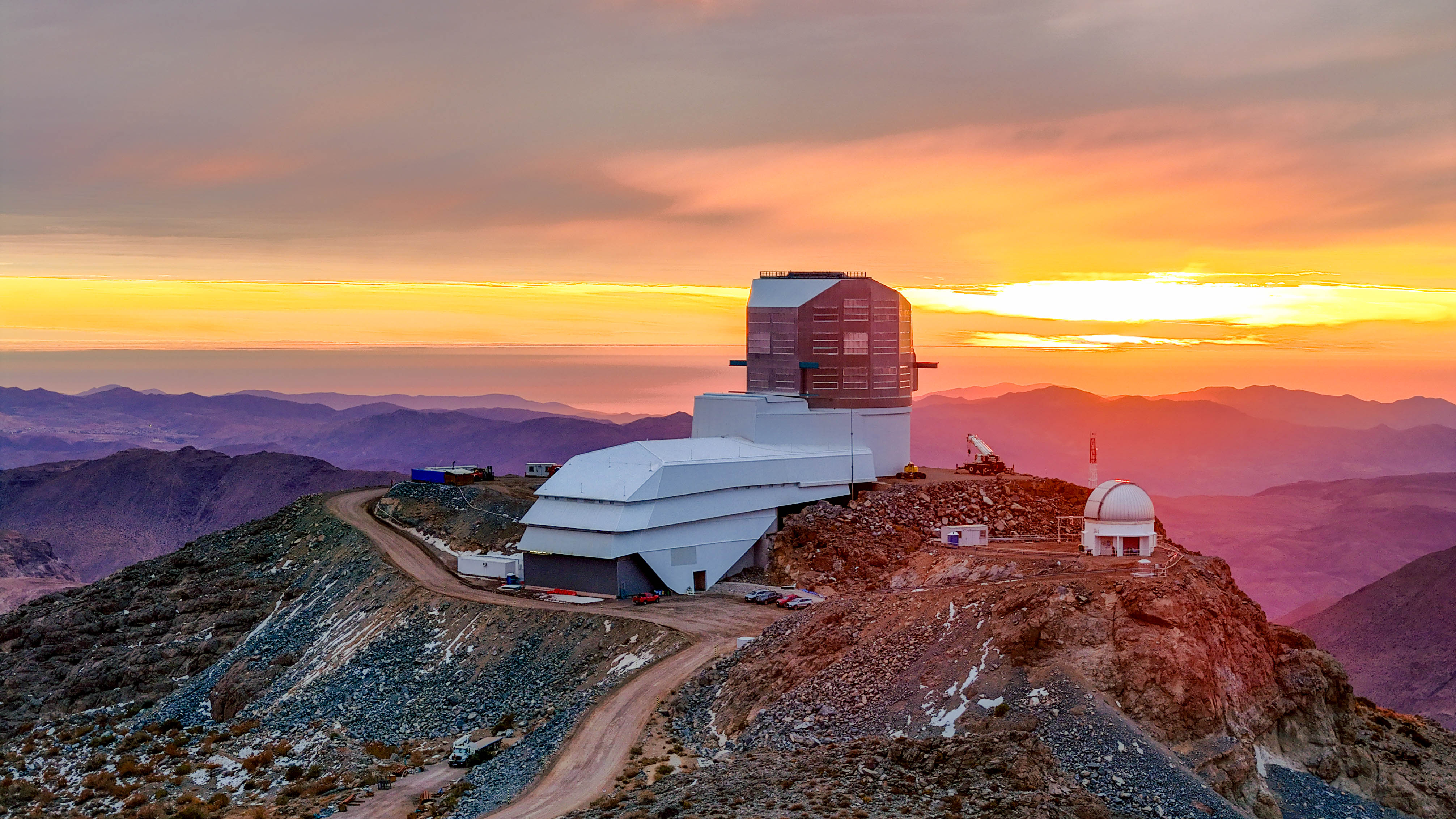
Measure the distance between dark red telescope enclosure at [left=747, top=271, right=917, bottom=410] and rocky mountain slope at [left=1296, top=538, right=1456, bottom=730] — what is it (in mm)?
61769

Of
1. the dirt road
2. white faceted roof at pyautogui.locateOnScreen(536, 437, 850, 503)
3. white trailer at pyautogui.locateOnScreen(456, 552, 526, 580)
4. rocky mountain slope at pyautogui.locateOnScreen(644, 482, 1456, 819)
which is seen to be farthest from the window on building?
rocky mountain slope at pyautogui.locateOnScreen(644, 482, 1456, 819)

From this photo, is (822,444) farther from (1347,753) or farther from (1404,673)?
(1404,673)

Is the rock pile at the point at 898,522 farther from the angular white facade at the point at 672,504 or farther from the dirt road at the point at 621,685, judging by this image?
the dirt road at the point at 621,685

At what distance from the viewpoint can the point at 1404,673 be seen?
375 ft

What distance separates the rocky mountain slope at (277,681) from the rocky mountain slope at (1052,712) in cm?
672

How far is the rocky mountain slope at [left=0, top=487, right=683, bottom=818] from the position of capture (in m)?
43.0

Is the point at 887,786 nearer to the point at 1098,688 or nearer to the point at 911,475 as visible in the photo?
the point at 1098,688

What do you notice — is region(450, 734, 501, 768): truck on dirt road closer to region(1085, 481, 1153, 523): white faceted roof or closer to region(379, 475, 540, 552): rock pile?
region(1085, 481, 1153, 523): white faceted roof

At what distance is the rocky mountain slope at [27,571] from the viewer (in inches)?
5561

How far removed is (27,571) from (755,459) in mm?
121667

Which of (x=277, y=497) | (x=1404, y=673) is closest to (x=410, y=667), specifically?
(x=1404, y=673)

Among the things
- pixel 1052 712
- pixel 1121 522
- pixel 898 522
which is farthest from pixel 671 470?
pixel 1052 712

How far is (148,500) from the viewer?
191 m

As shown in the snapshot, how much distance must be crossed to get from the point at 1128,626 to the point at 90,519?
183 m
